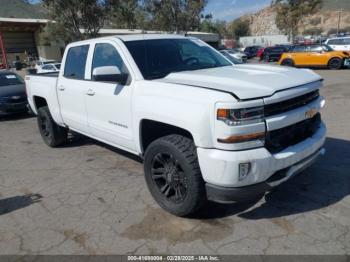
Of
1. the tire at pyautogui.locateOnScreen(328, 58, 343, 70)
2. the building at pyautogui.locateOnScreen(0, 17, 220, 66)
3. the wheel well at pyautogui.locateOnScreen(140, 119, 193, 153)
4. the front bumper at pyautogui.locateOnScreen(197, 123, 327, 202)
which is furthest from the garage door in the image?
the front bumper at pyautogui.locateOnScreen(197, 123, 327, 202)

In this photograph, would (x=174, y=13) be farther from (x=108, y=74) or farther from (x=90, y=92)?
(x=108, y=74)

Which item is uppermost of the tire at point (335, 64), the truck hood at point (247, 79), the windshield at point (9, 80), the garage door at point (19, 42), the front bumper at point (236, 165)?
the garage door at point (19, 42)

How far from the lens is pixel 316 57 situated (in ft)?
64.9

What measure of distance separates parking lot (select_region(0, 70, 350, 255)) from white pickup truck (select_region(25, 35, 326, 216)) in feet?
1.22

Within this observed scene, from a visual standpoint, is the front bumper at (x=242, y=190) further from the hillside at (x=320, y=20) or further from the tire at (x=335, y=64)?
the hillside at (x=320, y=20)

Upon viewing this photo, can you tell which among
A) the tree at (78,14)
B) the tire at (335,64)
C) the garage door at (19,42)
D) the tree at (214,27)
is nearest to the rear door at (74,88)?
the tree at (78,14)

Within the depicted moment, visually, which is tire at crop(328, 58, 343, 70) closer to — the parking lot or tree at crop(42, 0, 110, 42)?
tree at crop(42, 0, 110, 42)

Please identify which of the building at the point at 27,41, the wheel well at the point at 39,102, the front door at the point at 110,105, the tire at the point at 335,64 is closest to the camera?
the front door at the point at 110,105

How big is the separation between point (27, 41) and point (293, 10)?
3763 cm

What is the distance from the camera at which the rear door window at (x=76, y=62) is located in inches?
195

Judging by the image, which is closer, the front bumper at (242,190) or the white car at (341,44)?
the front bumper at (242,190)

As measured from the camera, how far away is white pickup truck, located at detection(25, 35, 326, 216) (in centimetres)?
293

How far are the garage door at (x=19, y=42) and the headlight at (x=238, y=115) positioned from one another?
52.1 meters

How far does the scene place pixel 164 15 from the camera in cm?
2603
